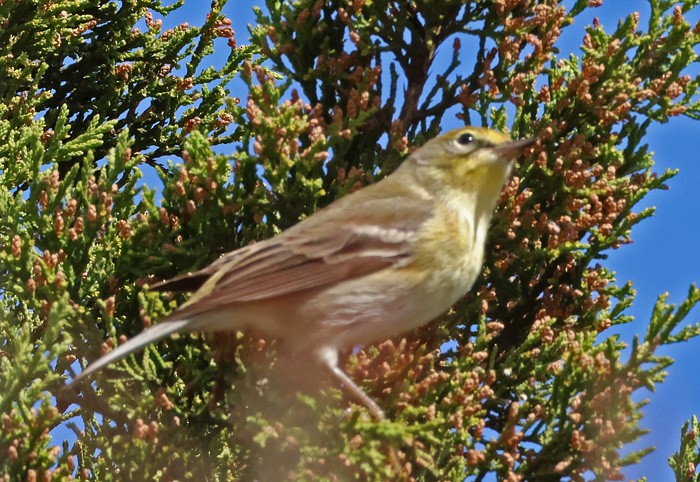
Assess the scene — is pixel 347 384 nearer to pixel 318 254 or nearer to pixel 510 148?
pixel 318 254

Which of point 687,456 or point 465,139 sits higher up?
point 465,139

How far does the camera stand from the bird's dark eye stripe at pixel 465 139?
199 inches

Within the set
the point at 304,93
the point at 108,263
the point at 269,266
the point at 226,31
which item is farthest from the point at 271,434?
the point at 226,31

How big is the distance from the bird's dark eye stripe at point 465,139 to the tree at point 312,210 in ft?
1.17

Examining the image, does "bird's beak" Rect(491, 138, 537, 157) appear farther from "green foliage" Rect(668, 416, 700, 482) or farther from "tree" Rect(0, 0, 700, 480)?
"green foliage" Rect(668, 416, 700, 482)

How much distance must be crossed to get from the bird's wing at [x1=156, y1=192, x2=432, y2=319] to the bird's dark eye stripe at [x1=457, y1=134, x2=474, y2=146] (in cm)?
45

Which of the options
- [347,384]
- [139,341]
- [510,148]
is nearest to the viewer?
[139,341]

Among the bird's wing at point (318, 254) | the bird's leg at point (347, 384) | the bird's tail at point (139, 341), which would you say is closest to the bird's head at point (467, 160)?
the bird's wing at point (318, 254)

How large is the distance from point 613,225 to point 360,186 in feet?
4.69

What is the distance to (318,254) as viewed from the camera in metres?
4.69

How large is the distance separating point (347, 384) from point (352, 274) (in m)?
0.57

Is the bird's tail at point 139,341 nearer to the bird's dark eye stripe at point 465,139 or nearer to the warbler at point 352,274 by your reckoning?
the warbler at point 352,274

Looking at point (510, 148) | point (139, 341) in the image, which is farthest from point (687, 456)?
point (139, 341)

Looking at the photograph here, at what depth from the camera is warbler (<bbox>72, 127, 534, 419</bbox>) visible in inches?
177
